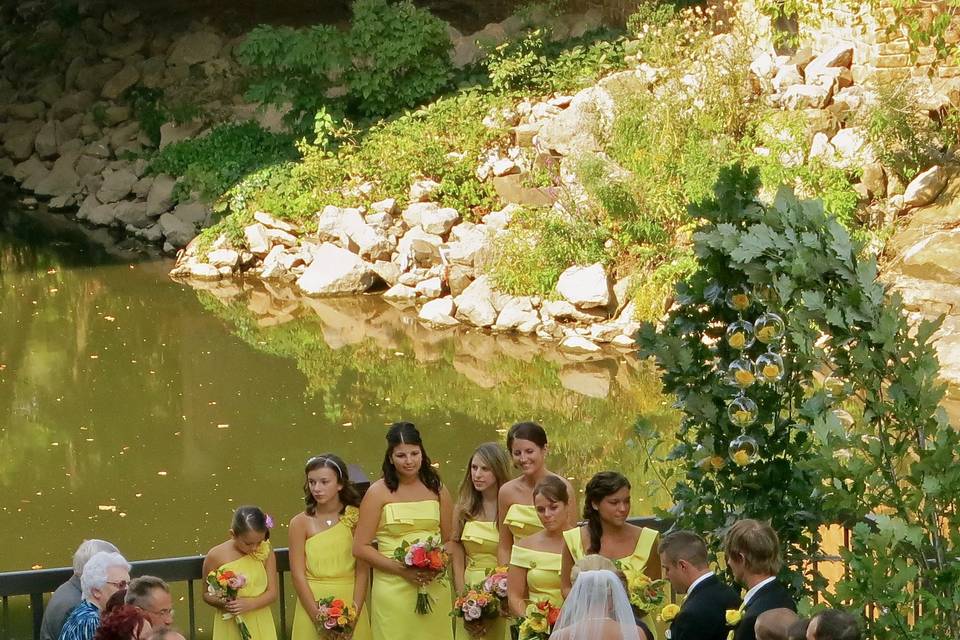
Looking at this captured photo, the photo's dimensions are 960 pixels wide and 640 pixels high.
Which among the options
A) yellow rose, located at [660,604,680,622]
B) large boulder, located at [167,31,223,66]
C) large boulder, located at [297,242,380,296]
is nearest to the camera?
yellow rose, located at [660,604,680,622]

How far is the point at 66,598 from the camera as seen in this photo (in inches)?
222

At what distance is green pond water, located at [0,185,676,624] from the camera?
1174cm

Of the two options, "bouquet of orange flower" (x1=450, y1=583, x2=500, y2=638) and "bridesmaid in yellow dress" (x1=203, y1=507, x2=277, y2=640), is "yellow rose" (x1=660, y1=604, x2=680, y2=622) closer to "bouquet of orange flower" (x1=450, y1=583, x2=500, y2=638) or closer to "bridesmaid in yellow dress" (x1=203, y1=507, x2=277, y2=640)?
"bouquet of orange flower" (x1=450, y1=583, x2=500, y2=638)

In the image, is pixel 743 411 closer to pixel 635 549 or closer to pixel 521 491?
pixel 635 549

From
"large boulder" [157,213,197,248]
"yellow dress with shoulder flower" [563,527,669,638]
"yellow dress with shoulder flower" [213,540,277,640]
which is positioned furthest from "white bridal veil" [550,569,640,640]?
"large boulder" [157,213,197,248]

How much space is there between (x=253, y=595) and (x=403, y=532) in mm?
750

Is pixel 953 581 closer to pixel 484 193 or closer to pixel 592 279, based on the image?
pixel 592 279

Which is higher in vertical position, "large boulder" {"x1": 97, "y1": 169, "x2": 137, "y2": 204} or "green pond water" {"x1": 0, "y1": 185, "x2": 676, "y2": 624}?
"large boulder" {"x1": 97, "y1": 169, "x2": 137, "y2": 204}

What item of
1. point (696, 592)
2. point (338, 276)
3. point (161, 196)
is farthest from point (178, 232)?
point (696, 592)

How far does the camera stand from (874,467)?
4.68m

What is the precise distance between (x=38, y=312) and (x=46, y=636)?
13651mm

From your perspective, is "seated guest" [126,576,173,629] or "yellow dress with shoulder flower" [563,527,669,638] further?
"yellow dress with shoulder flower" [563,527,669,638]

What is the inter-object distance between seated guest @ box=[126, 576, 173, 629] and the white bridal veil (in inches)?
55.8

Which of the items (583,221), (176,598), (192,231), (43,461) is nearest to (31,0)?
(192,231)
